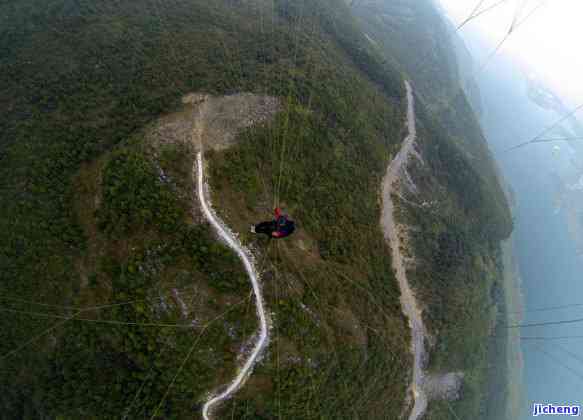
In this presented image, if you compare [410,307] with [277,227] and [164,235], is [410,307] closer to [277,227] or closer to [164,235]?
[277,227]

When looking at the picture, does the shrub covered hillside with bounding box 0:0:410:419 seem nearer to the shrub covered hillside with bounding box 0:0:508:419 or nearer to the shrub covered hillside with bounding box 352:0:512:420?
the shrub covered hillside with bounding box 0:0:508:419

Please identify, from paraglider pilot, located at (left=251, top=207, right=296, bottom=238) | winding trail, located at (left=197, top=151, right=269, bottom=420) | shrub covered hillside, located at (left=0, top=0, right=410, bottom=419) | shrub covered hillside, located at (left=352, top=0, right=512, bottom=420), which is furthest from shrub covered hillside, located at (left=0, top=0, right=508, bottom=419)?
paraglider pilot, located at (left=251, top=207, right=296, bottom=238)

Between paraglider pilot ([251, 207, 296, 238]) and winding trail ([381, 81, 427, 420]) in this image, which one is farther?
winding trail ([381, 81, 427, 420])

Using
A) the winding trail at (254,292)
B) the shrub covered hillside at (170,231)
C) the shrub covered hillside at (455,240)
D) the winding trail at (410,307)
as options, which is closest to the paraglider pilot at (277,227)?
the winding trail at (254,292)

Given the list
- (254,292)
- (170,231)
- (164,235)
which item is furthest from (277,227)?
(164,235)

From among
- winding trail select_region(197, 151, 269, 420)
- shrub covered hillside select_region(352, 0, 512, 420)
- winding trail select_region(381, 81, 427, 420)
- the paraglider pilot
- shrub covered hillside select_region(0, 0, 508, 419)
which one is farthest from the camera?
shrub covered hillside select_region(352, 0, 512, 420)

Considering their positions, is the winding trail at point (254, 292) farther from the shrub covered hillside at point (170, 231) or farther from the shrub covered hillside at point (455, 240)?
the shrub covered hillside at point (455, 240)

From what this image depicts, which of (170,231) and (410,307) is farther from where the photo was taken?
(410,307)

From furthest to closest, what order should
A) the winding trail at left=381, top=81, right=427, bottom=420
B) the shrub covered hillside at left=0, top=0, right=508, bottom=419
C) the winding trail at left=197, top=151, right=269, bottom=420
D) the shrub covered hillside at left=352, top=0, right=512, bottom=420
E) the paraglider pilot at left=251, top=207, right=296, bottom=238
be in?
the shrub covered hillside at left=352, top=0, right=512, bottom=420, the winding trail at left=381, top=81, right=427, bottom=420, the winding trail at left=197, top=151, right=269, bottom=420, the shrub covered hillside at left=0, top=0, right=508, bottom=419, the paraglider pilot at left=251, top=207, right=296, bottom=238
